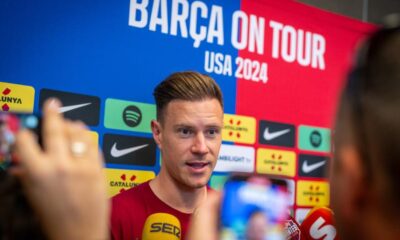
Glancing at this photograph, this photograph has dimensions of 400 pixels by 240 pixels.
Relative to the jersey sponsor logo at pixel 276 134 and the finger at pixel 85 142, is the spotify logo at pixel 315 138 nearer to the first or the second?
the jersey sponsor logo at pixel 276 134

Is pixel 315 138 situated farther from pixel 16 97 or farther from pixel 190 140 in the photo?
pixel 16 97

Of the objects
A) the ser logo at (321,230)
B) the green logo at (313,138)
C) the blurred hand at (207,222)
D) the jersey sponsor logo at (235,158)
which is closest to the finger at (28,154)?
the blurred hand at (207,222)

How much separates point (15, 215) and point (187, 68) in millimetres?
1509

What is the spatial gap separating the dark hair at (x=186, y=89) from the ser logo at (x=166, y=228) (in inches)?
13.9

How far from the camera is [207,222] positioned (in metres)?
0.49

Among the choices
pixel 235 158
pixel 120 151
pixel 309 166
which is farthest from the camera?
pixel 309 166

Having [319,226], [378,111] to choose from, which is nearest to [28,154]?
[378,111]

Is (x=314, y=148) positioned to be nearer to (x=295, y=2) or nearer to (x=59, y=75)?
(x=295, y=2)

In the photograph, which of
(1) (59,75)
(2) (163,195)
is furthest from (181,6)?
(2) (163,195)

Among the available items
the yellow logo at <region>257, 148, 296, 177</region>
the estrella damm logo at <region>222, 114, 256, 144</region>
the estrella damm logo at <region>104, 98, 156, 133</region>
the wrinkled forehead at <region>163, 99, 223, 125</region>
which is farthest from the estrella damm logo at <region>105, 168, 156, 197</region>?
the yellow logo at <region>257, 148, 296, 177</region>

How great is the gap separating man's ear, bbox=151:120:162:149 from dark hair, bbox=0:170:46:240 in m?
1.19

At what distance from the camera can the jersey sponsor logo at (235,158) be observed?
202cm

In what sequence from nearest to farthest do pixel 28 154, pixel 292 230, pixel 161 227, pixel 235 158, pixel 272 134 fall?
pixel 28 154, pixel 292 230, pixel 161 227, pixel 235 158, pixel 272 134

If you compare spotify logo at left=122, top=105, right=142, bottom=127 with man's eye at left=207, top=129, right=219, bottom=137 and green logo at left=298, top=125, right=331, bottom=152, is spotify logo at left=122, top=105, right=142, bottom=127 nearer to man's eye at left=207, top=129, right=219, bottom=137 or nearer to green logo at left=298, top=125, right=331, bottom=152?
man's eye at left=207, top=129, right=219, bottom=137
